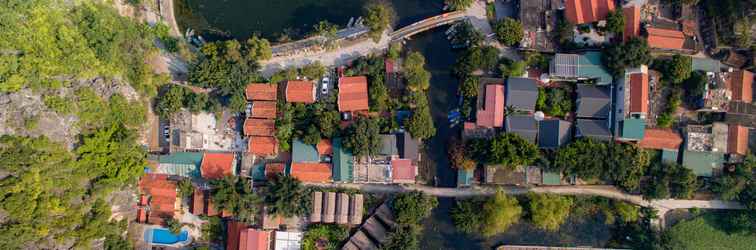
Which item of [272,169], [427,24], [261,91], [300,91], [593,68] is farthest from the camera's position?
[427,24]

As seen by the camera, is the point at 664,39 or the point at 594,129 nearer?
the point at 594,129

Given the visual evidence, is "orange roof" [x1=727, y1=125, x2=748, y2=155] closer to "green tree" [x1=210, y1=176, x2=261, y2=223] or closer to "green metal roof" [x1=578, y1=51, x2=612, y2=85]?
"green metal roof" [x1=578, y1=51, x2=612, y2=85]

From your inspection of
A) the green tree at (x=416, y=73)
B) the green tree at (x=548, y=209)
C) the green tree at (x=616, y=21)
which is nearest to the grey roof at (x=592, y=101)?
the green tree at (x=616, y=21)

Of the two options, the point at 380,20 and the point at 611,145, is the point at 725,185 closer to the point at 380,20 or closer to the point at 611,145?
the point at 611,145

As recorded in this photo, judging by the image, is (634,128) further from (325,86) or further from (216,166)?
(216,166)

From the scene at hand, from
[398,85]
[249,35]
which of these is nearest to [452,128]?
[398,85]

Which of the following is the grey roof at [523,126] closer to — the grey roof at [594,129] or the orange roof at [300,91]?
the grey roof at [594,129]

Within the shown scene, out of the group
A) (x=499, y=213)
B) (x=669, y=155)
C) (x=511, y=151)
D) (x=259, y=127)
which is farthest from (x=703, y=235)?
(x=259, y=127)
